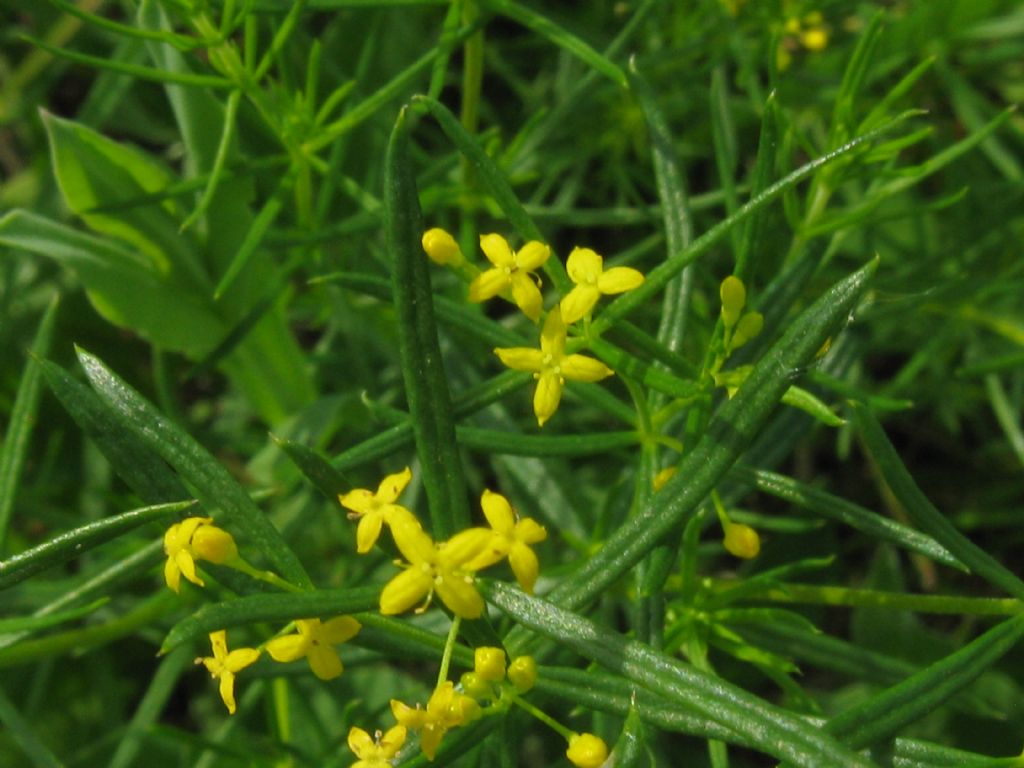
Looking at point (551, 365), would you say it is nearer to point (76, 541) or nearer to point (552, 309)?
point (552, 309)

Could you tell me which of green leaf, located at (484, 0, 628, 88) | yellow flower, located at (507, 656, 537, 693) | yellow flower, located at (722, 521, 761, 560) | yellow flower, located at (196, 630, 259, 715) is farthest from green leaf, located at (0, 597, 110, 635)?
green leaf, located at (484, 0, 628, 88)

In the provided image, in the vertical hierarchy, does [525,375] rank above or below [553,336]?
below

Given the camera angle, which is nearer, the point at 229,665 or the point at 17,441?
the point at 229,665

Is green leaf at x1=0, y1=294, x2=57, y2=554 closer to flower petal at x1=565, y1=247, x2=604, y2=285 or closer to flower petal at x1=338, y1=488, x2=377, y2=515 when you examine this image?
flower petal at x1=338, y1=488, x2=377, y2=515

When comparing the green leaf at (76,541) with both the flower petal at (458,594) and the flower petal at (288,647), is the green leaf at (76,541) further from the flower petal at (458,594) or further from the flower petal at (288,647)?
the flower petal at (458,594)

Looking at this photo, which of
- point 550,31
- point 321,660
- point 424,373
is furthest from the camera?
point 550,31

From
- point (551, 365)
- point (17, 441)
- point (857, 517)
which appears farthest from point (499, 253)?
point (17, 441)

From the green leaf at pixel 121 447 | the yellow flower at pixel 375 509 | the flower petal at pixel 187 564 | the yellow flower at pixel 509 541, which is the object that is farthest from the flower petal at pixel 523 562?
the green leaf at pixel 121 447
